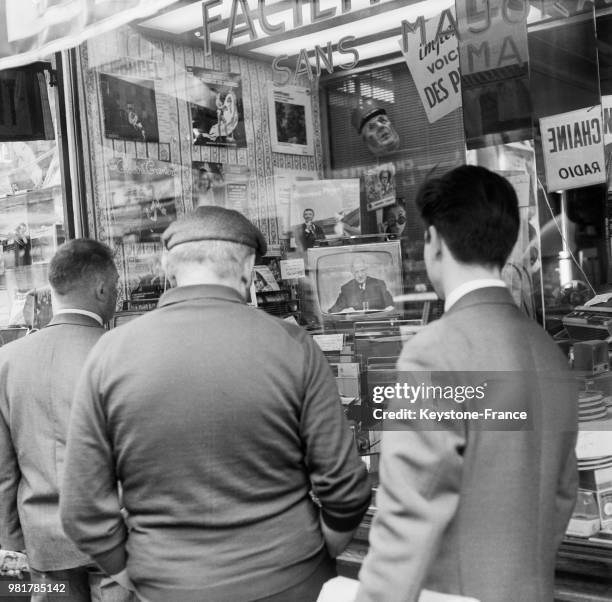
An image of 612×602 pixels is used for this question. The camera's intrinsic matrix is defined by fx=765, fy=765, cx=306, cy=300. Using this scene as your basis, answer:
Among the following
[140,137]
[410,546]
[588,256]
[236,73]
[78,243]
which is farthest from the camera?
[140,137]

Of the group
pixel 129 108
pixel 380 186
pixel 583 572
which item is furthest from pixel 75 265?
pixel 583 572

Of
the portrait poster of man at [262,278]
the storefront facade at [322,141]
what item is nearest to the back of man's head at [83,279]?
the storefront facade at [322,141]

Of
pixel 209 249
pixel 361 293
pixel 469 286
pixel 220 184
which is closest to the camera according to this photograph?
pixel 469 286

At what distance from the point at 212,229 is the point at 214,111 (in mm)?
2385

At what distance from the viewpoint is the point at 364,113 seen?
3.78 meters

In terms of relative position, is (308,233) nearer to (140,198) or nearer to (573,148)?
(140,198)

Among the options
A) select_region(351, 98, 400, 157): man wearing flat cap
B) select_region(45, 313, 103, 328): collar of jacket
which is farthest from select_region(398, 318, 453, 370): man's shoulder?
select_region(351, 98, 400, 157): man wearing flat cap

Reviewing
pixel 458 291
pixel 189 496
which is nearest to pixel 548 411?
pixel 458 291

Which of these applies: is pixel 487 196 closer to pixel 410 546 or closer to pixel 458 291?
pixel 458 291

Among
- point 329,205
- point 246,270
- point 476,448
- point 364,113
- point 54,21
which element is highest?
point 54,21

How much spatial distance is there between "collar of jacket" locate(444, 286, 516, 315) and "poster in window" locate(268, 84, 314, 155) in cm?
232

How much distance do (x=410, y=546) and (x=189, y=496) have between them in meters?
0.62

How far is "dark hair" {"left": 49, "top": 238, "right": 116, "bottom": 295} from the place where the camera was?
8.89 feet

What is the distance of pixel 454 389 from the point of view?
5.45 feet
